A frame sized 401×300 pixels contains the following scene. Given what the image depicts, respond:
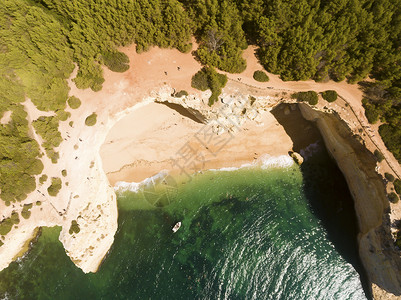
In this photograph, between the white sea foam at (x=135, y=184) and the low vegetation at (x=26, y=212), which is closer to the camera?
the low vegetation at (x=26, y=212)

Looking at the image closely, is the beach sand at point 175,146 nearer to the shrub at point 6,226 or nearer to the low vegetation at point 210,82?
the low vegetation at point 210,82

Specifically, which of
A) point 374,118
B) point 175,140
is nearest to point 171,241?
point 175,140

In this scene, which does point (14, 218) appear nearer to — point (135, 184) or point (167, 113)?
point (135, 184)

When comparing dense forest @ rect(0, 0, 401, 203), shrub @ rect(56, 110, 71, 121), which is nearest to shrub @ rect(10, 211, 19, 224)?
dense forest @ rect(0, 0, 401, 203)

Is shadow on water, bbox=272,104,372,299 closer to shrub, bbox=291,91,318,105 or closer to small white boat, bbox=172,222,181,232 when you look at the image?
shrub, bbox=291,91,318,105

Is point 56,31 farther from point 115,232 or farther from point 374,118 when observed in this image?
point 374,118

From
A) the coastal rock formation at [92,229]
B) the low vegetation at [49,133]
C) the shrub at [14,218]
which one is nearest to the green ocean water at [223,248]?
the coastal rock formation at [92,229]
